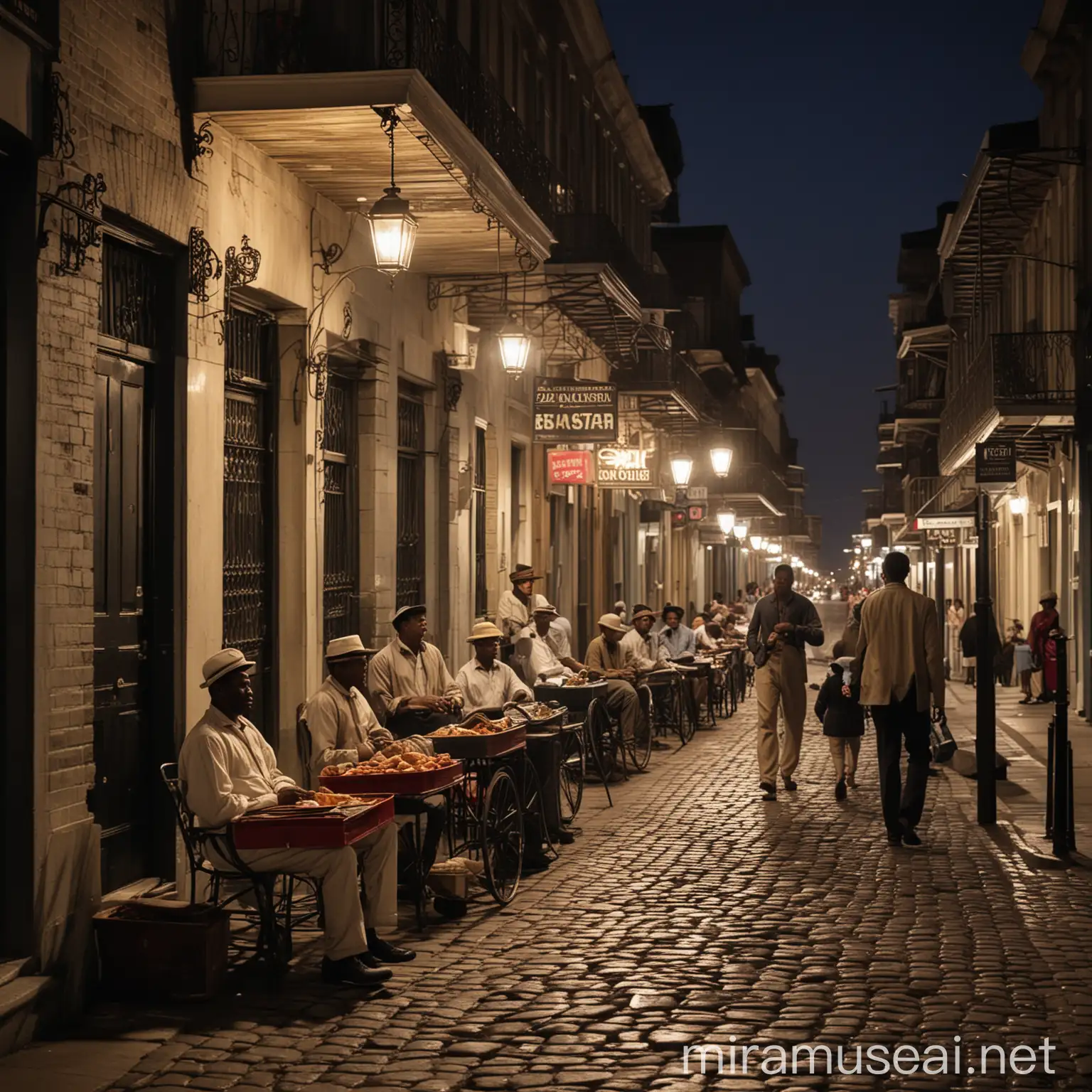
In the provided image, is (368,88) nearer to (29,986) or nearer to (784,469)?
(29,986)

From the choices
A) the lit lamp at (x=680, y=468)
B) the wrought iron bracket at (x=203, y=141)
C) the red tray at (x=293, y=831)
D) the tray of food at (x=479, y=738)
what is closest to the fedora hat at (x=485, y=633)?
the tray of food at (x=479, y=738)

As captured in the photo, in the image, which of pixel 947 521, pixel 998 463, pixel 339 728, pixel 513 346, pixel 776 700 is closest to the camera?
pixel 339 728

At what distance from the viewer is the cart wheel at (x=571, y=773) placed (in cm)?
1384

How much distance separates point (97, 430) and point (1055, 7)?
725 inches

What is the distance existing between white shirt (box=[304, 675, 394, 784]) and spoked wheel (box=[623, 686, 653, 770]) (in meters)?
7.66

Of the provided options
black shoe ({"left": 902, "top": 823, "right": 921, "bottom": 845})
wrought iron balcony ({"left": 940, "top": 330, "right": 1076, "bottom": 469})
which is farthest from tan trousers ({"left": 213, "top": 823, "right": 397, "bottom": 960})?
wrought iron balcony ({"left": 940, "top": 330, "right": 1076, "bottom": 469})

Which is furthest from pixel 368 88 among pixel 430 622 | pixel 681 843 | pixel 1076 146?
pixel 1076 146

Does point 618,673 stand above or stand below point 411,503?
below

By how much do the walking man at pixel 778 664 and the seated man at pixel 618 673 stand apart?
185 centimetres

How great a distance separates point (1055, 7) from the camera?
23547 millimetres

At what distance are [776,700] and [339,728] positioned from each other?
6.79 m

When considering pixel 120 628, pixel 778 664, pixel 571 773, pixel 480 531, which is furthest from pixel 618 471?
pixel 120 628

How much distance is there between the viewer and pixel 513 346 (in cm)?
1758

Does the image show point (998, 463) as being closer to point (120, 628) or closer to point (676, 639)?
point (676, 639)
